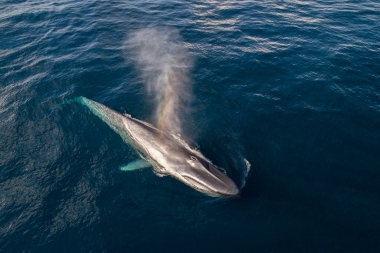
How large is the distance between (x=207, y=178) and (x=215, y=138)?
7.04 m

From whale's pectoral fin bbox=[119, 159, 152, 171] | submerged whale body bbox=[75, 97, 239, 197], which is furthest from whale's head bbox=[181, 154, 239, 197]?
whale's pectoral fin bbox=[119, 159, 152, 171]

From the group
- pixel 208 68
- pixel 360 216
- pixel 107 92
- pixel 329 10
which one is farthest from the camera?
pixel 329 10

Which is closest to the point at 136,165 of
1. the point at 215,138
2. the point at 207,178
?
the point at 207,178

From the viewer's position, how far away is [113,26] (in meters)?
61.5

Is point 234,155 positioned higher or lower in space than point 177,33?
lower

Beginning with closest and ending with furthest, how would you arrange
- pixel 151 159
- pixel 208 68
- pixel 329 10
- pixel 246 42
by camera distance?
1. pixel 151 159
2. pixel 208 68
3. pixel 246 42
4. pixel 329 10

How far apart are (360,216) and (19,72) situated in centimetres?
5330

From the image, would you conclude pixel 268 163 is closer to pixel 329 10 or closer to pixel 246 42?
pixel 246 42

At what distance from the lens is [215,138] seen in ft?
116

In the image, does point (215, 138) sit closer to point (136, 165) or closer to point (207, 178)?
point (207, 178)

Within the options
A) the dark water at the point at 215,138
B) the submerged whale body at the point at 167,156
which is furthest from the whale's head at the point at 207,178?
the dark water at the point at 215,138

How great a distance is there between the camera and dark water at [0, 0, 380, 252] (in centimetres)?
2622

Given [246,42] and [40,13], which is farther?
[40,13]

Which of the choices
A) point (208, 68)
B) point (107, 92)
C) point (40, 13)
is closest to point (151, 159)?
point (107, 92)
